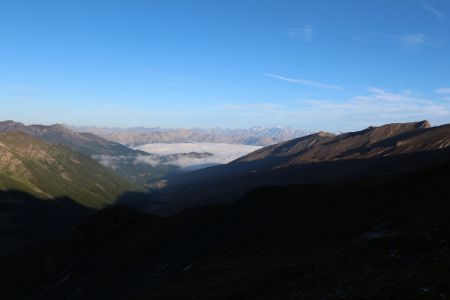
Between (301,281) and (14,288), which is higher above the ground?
(301,281)

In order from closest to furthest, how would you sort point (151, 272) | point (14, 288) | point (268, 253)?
1. point (268, 253)
2. point (151, 272)
3. point (14, 288)

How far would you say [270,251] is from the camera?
58438 mm

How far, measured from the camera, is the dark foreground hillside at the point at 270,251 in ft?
106

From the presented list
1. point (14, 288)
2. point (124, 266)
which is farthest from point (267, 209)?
point (14, 288)

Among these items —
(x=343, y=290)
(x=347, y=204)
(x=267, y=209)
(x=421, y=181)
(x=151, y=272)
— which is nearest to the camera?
(x=343, y=290)

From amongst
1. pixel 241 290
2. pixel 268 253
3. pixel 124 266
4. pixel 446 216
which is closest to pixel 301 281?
pixel 241 290

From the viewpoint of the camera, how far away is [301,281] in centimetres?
3494

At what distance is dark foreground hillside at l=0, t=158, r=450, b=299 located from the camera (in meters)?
32.2

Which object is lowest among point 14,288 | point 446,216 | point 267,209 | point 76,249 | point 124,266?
point 14,288

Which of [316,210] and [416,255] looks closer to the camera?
[416,255]

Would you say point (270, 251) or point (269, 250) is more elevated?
point (270, 251)

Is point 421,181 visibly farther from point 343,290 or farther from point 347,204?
point 343,290

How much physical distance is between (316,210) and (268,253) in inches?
1094

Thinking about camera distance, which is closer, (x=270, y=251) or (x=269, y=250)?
(x=270, y=251)
